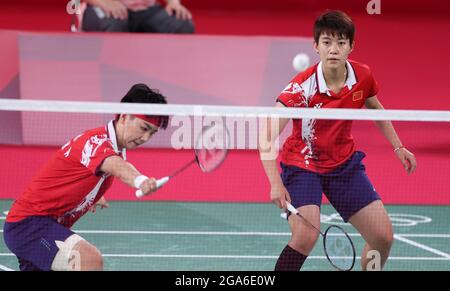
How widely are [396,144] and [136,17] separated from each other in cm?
531

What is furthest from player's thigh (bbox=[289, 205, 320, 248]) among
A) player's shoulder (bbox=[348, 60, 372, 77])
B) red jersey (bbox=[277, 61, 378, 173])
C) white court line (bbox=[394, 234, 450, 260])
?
white court line (bbox=[394, 234, 450, 260])

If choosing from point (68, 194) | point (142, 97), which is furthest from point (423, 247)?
point (68, 194)

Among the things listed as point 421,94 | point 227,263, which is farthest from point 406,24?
point 227,263

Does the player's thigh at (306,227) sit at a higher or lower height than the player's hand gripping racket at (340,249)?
higher

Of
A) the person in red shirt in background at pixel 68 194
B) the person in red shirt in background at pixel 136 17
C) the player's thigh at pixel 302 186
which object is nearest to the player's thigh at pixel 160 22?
the person in red shirt in background at pixel 136 17

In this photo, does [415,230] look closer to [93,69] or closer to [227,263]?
[227,263]

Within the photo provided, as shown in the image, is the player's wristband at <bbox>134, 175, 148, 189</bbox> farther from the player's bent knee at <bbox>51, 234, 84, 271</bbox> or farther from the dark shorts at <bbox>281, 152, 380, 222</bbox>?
the dark shorts at <bbox>281, 152, 380, 222</bbox>

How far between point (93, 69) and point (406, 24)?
18.7 ft

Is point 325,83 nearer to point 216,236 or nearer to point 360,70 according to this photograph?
point 360,70

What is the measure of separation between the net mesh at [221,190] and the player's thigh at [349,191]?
3cm

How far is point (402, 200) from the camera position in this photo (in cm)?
852

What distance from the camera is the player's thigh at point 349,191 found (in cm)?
545

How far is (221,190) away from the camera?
341 inches

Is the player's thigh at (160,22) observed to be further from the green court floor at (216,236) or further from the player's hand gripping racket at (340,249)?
the player's hand gripping racket at (340,249)
